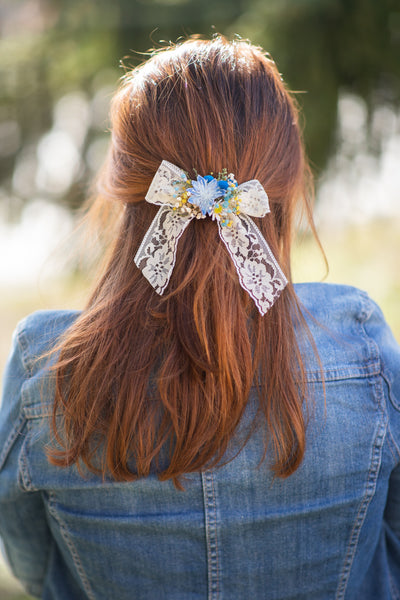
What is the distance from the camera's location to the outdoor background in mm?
2352

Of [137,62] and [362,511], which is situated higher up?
[137,62]

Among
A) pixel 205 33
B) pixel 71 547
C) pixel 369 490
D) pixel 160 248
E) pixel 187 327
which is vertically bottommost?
pixel 71 547

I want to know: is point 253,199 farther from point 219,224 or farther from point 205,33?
point 205,33

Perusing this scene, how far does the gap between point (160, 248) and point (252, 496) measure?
47cm

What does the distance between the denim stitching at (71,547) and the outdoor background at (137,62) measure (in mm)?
1104

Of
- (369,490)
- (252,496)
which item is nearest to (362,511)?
(369,490)

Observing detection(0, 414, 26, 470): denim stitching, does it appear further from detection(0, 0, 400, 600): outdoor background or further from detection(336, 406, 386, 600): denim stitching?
detection(0, 0, 400, 600): outdoor background

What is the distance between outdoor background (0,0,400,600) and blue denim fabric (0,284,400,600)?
3.48 feet

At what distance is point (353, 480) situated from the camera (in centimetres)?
92

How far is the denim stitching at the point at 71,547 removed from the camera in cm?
98

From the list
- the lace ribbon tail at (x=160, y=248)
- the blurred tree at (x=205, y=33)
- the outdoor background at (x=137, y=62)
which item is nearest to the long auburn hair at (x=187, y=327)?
the lace ribbon tail at (x=160, y=248)

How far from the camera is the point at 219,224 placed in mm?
849

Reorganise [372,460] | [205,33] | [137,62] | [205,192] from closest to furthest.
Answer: [205,192]
[372,460]
[205,33]
[137,62]

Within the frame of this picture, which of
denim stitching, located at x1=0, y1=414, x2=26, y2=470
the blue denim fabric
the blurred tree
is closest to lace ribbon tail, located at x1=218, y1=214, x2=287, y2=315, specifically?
the blue denim fabric
